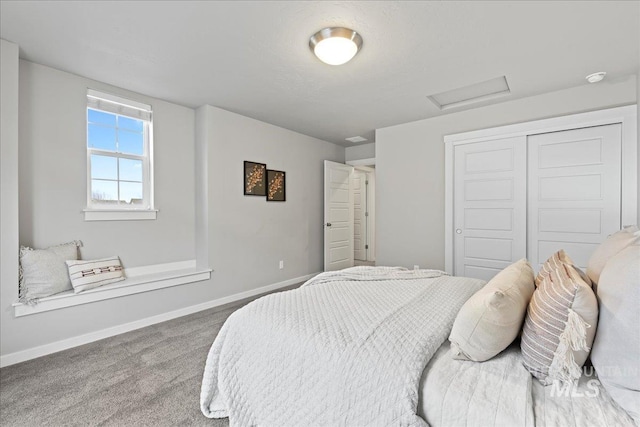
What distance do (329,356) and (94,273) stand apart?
2.72 metres

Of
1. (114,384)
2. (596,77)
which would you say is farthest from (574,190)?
(114,384)

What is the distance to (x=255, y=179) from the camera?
13.8ft

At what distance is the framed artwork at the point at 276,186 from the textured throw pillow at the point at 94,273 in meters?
2.10

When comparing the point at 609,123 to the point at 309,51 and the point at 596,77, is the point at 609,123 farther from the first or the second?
the point at 309,51

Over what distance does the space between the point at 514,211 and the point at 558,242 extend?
21.0 inches

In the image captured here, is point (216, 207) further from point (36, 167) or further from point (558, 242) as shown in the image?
point (558, 242)

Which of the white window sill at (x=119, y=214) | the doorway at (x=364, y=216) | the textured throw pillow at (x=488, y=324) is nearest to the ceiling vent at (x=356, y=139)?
the doorway at (x=364, y=216)

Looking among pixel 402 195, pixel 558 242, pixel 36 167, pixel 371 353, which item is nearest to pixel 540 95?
pixel 558 242

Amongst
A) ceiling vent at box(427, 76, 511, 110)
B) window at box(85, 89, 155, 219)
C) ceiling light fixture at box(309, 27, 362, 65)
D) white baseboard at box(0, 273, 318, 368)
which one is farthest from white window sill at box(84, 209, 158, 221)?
ceiling vent at box(427, 76, 511, 110)

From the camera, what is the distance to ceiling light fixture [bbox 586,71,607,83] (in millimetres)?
2727

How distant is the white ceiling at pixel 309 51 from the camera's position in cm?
190

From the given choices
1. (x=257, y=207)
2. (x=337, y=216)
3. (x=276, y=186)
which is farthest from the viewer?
(x=337, y=216)

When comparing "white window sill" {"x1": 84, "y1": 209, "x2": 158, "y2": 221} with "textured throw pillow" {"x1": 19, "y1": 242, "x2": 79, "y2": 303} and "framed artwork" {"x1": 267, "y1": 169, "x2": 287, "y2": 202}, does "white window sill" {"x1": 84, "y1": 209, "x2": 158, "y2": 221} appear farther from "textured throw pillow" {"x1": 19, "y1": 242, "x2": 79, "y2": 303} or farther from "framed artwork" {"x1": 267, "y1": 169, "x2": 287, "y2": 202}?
"framed artwork" {"x1": 267, "y1": 169, "x2": 287, "y2": 202}

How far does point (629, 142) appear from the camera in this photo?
2.83 metres
